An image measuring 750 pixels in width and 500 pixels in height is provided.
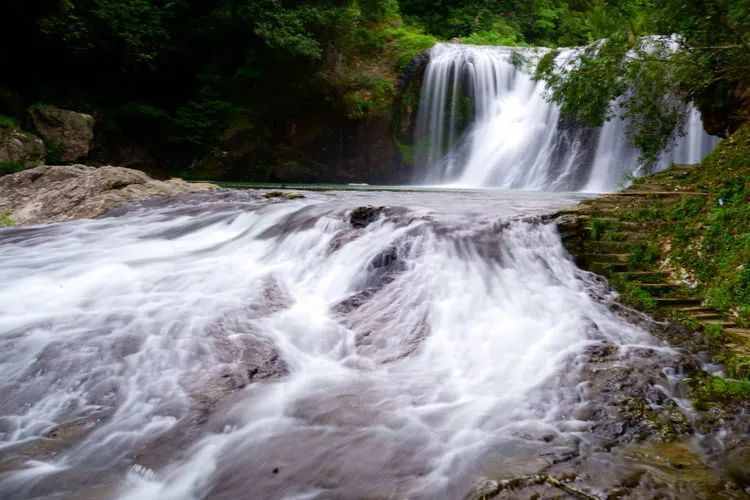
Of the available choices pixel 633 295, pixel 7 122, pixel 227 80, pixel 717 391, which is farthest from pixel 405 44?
pixel 717 391

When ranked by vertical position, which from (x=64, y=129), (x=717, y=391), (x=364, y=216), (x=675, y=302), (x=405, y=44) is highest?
(x=405, y=44)

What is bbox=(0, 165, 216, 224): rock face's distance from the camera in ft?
28.7

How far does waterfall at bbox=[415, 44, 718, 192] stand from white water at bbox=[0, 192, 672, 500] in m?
8.73

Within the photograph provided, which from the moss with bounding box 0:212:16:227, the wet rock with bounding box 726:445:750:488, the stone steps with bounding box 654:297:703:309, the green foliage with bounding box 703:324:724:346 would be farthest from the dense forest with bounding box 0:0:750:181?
the wet rock with bounding box 726:445:750:488

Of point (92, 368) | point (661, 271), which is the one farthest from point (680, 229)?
point (92, 368)

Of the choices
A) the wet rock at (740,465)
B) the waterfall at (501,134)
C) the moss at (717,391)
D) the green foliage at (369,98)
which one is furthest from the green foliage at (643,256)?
the green foliage at (369,98)

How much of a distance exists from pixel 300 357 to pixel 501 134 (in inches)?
565

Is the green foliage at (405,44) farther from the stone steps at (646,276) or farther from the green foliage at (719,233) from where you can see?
the stone steps at (646,276)

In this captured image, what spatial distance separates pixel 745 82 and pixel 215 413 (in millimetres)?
8308

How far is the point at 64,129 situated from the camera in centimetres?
1518

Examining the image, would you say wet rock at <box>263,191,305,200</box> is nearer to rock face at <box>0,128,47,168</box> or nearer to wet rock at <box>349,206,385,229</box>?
Answer: wet rock at <box>349,206,385,229</box>

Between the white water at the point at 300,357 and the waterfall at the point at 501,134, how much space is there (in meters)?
8.73

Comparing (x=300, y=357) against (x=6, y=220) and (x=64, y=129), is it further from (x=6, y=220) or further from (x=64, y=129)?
(x=64, y=129)

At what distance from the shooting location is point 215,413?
10.3 ft
